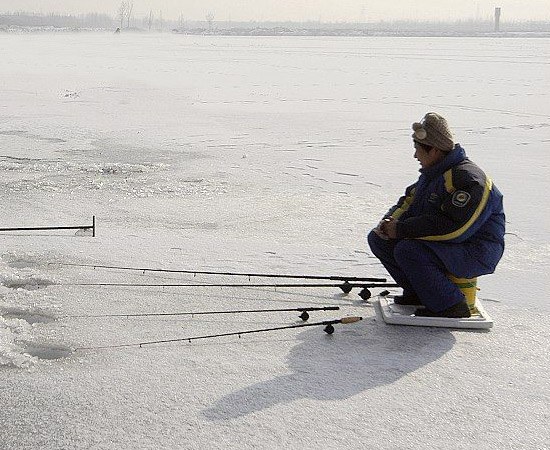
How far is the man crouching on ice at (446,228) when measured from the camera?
360 cm

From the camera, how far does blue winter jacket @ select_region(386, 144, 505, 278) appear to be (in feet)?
11.7

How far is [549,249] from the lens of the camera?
5.29 meters

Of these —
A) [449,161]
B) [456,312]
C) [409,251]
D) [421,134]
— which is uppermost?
[421,134]

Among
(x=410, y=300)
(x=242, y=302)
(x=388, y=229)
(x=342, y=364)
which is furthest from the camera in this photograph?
(x=242, y=302)

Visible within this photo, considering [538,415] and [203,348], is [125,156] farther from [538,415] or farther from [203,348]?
[538,415]

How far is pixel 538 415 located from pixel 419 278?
3.26 feet

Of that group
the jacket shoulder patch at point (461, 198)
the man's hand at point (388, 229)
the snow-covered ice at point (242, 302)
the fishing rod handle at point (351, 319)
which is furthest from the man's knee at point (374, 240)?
the jacket shoulder patch at point (461, 198)

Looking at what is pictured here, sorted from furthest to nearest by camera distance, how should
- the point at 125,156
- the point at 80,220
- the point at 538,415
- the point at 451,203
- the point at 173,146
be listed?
the point at 173,146
the point at 125,156
the point at 80,220
the point at 451,203
the point at 538,415

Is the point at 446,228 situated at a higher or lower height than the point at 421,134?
lower

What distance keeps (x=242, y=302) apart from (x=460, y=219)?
4.23ft

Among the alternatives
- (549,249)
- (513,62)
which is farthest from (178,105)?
(513,62)

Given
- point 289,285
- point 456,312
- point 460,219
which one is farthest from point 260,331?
point 460,219

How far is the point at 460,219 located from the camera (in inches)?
142

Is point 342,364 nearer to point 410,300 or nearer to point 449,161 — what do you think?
point 410,300
